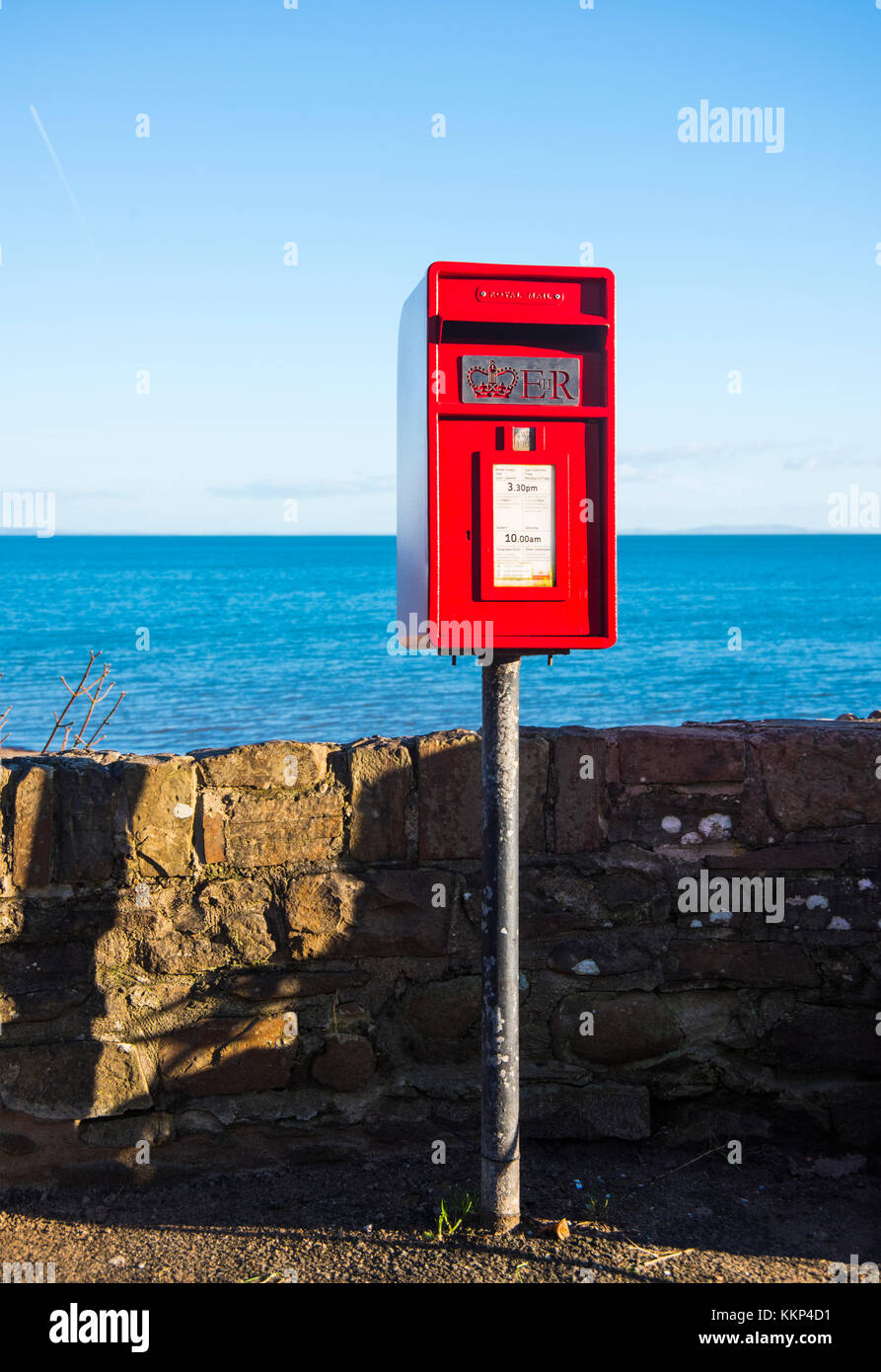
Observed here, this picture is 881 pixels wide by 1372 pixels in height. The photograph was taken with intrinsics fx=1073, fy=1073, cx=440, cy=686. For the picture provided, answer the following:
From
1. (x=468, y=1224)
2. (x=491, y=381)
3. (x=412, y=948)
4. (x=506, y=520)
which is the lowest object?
(x=468, y=1224)

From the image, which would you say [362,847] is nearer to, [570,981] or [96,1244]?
[570,981]

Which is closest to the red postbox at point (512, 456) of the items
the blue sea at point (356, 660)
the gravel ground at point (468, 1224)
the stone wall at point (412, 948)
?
the stone wall at point (412, 948)

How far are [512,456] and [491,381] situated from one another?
0.57ft

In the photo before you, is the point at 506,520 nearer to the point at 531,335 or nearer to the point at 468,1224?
the point at 531,335

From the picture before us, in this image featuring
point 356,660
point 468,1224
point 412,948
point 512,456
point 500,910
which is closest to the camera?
point 512,456

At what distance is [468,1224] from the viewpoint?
2.55m

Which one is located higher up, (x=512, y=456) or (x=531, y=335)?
(x=531, y=335)

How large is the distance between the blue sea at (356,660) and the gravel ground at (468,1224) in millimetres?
3921

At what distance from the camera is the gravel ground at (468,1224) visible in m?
2.42

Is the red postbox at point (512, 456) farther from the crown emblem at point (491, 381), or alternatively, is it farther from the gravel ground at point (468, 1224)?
the gravel ground at point (468, 1224)

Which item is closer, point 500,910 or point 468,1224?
point 500,910

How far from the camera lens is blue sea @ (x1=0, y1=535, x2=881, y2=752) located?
20281 mm

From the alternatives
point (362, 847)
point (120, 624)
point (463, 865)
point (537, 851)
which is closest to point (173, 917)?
point (362, 847)

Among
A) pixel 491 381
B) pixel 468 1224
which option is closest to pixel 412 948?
pixel 468 1224
